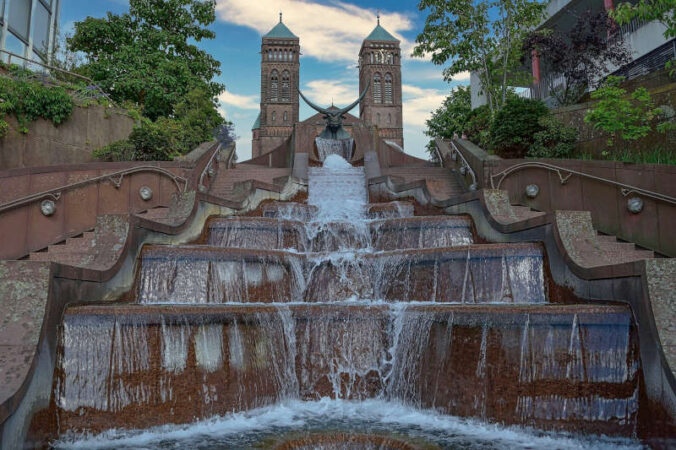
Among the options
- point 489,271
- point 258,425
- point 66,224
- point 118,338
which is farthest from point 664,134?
point 66,224

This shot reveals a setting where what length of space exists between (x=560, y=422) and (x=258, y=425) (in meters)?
3.29

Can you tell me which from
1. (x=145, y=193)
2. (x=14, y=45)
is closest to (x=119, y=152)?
(x=145, y=193)

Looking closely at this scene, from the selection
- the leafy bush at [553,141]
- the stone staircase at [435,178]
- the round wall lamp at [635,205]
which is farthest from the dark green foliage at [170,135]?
the round wall lamp at [635,205]

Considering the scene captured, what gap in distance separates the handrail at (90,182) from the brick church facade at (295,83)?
86.0 metres

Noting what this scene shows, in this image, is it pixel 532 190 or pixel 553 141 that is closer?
pixel 532 190

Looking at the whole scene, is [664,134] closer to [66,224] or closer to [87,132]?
[66,224]

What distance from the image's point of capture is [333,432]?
5.43m

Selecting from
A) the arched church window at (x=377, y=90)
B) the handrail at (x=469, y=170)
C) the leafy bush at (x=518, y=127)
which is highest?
the arched church window at (x=377, y=90)

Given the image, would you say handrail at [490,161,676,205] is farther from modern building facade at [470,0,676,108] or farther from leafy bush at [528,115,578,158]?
modern building facade at [470,0,676,108]

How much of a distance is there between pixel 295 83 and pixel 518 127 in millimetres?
88877

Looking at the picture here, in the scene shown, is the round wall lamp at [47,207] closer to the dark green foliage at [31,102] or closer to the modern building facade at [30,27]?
the dark green foliage at [31,102]

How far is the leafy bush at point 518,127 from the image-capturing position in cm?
1514

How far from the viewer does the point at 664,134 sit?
1259 cm

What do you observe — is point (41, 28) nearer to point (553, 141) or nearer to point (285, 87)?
point (553, 141)
